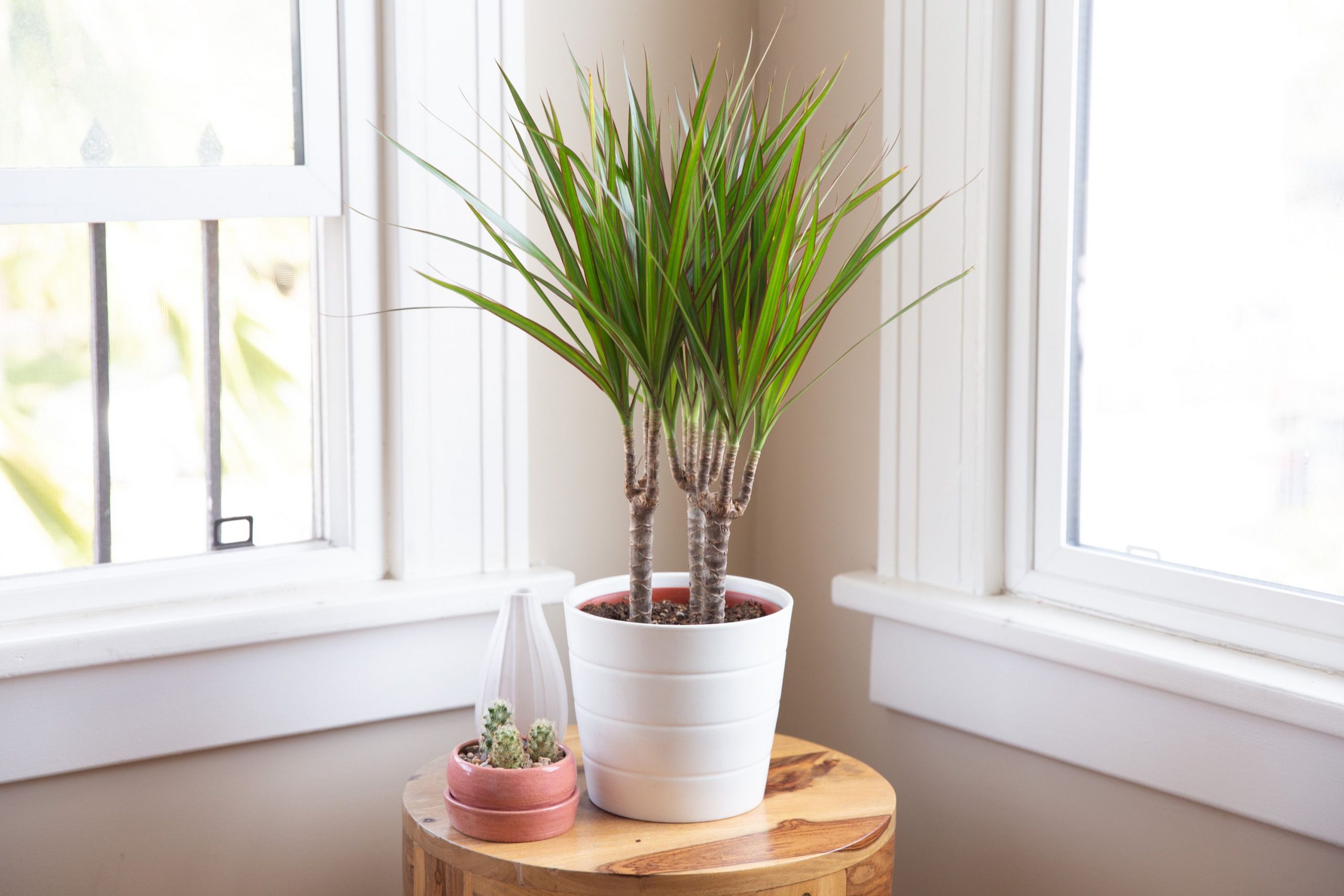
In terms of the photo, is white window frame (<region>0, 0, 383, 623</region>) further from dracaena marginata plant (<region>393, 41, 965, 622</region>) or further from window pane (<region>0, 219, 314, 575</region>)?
dracaena marginata plant (<region>393, 41, 965, 622</region>)

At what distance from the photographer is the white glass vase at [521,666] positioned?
4.17ft

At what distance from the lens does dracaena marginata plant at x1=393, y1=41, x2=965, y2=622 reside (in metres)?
1.10

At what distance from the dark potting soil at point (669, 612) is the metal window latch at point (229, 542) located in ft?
1.71

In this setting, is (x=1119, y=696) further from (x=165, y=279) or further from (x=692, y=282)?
(x=165, y=279)

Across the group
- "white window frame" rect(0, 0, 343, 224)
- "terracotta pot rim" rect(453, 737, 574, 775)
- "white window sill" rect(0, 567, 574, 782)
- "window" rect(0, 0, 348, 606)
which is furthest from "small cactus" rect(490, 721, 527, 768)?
"white window frame" rect(0, 0, 343, 224)

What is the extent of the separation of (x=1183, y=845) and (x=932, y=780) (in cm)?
36

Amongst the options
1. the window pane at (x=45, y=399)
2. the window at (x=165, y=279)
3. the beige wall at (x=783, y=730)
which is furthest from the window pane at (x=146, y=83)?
the beige wall at (x=783, y=730)

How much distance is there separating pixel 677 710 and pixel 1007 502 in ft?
1.98

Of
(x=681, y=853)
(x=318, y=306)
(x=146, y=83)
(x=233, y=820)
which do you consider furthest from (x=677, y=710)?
(x=146, y=83)

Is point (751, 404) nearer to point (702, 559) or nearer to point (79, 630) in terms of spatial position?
point (702, 559)

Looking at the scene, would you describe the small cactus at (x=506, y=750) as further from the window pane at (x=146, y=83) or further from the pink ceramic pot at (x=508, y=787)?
the window pane at (x=146, y=83)

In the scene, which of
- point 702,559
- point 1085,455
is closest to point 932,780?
point 1085,455

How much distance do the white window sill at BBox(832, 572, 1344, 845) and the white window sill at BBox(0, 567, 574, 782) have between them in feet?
1.63

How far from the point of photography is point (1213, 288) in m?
1.32
